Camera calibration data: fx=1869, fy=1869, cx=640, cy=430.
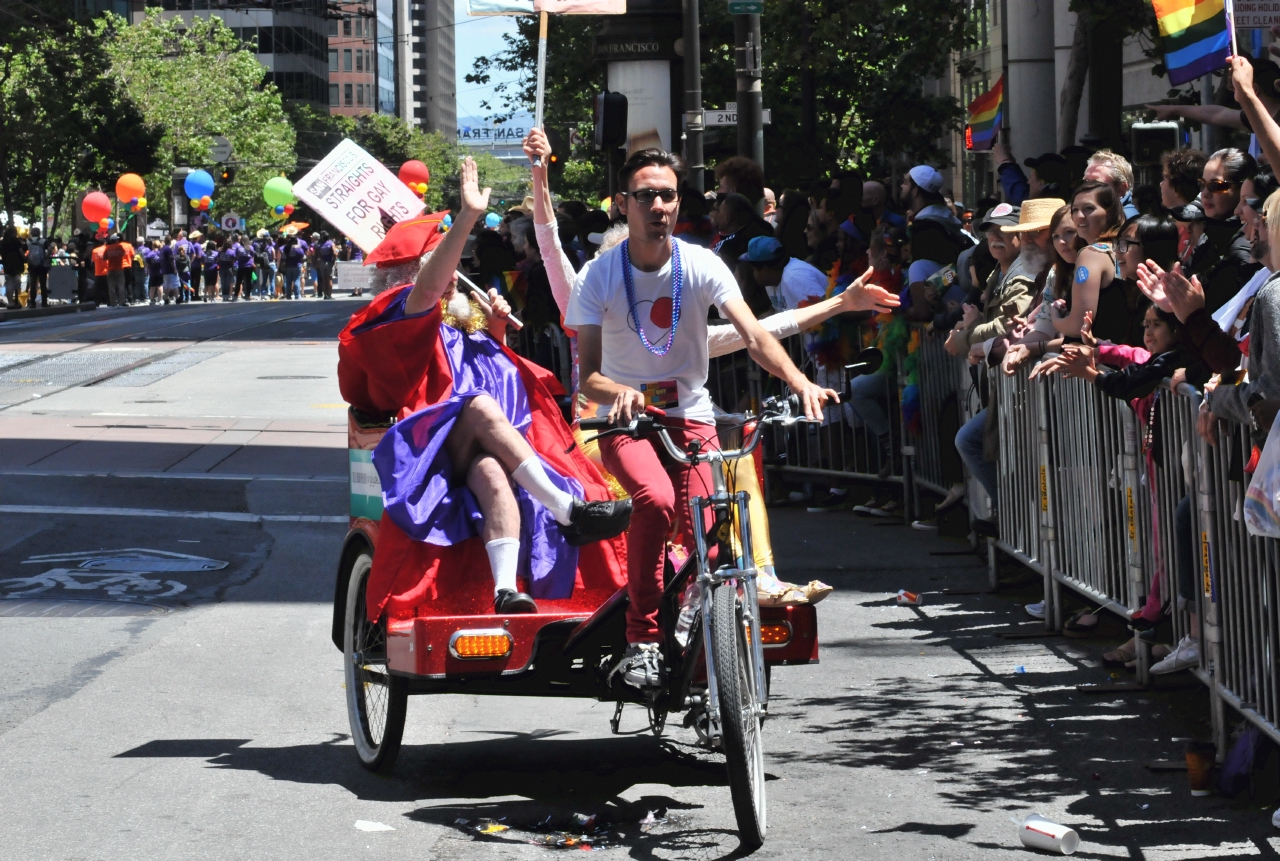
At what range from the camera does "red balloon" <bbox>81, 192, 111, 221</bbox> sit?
53469 mm

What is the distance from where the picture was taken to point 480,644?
6117 millimetres

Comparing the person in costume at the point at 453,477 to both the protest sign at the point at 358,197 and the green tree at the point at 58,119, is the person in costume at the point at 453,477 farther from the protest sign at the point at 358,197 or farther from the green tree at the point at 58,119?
the green tree at the point at 58,119

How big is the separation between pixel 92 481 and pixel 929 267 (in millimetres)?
6481

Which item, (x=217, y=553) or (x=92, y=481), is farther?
(x=92, y=481)

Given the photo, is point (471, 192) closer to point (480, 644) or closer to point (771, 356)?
point (771, 356)

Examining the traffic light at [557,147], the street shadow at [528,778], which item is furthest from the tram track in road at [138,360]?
the street shadow at [528,778]

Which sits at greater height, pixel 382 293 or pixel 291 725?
pixel 382 293

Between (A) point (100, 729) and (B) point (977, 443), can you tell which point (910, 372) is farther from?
(A) point (100, 729)

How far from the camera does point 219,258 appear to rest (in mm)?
59562

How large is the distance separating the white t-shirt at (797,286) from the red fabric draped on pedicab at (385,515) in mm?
5502

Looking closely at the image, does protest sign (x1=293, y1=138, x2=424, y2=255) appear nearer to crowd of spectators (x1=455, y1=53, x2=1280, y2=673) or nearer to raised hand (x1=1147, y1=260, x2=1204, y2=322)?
crowd of spectators (x1=455, y1=53, x2=1280, y2=673)

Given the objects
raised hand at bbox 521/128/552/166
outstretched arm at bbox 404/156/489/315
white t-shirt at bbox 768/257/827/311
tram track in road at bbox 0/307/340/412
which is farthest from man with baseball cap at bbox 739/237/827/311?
tram track in road at bbox 0/307/340/412

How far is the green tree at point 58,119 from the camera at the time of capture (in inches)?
1879

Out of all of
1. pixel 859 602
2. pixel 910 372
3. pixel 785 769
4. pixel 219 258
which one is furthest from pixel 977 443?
pixel 219 258
